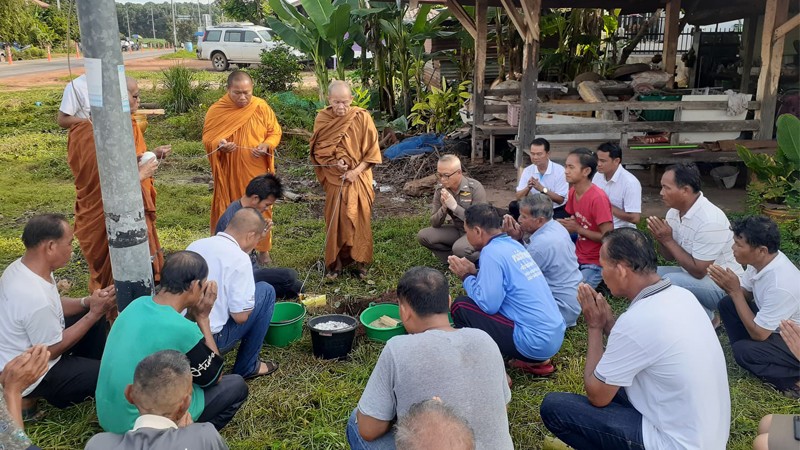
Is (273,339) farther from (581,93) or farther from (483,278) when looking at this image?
(581,93)

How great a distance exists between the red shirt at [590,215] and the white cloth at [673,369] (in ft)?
7.50

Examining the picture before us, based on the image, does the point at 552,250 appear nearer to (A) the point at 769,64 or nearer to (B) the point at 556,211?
(B) the point at 556,211

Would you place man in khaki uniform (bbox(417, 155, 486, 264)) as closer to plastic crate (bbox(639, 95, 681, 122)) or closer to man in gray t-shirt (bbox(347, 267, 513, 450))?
man in gray t-shirt (bbox(347, 267, 513, 450))

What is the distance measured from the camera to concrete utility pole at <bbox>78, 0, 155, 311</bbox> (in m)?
2.63

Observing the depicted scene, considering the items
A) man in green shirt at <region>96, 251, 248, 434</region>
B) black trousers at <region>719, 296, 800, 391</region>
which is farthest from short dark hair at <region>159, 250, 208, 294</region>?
black trousers at <region>719, 296, 800, 391</region>

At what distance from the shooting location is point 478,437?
2.32 meters

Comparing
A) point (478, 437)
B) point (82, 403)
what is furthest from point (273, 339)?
point (478, 437)

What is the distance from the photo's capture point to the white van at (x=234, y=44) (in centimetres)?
2605

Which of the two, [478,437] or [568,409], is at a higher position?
[478,437]

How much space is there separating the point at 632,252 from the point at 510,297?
102cm

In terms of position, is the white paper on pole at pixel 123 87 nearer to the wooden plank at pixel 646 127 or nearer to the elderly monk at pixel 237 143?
the elderly monk at pixel 237 143

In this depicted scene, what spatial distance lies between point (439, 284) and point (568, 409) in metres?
0.98

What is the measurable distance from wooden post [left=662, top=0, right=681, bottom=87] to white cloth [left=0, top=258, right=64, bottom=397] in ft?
29.1

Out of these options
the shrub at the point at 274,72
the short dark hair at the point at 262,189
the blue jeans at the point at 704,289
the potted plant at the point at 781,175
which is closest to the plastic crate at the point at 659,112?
the potted plant at the point at 781,175
